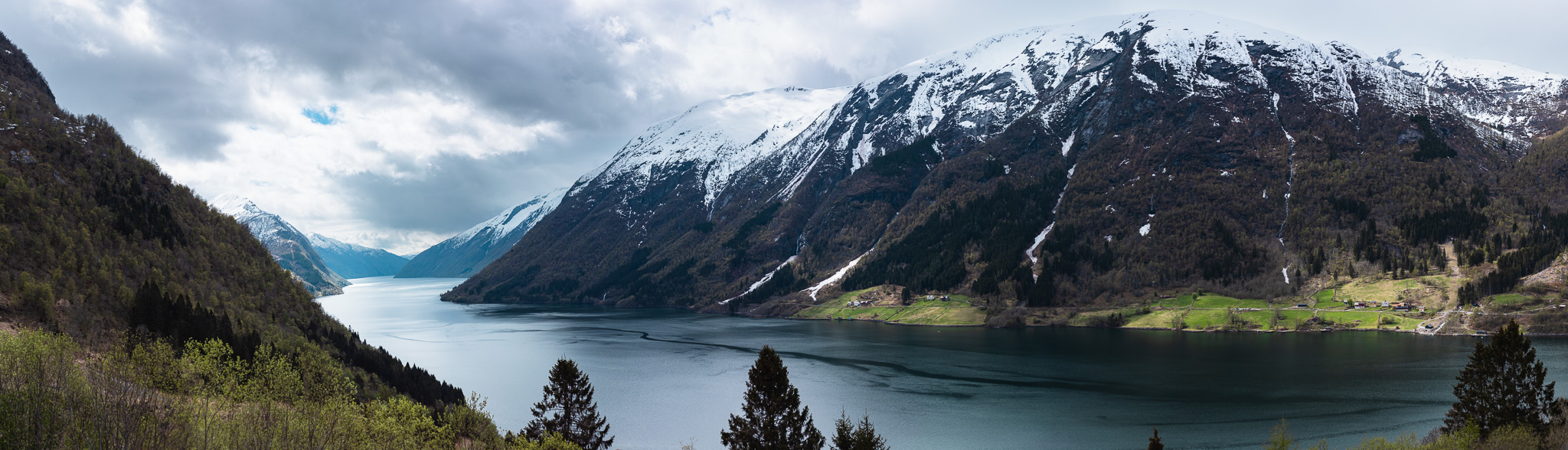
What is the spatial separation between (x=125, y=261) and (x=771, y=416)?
2935 inches

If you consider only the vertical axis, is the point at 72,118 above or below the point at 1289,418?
above

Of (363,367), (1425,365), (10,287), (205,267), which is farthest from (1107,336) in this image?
(10,287)

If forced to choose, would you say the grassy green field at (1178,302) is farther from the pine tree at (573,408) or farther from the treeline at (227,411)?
the pine tree at (573,408)

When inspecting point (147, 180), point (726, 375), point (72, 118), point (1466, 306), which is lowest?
point (726, 375)

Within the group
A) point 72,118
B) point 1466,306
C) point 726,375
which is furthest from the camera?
point 1466,306

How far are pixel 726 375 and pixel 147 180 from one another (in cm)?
8318

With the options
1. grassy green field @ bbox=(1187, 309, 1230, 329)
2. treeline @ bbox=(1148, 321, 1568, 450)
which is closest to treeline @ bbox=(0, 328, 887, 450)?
treeline @ bbox=(1148, 321, 1568, 450)

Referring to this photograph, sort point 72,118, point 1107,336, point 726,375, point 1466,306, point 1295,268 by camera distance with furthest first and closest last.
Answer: point 1295,268 → point 1107,336 → point 1466,306 → point 726,375 → point 72,118

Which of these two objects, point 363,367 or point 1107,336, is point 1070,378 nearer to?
point 1107,336

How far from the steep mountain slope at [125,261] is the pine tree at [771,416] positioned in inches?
1449

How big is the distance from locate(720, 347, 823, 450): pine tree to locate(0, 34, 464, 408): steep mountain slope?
36.8m

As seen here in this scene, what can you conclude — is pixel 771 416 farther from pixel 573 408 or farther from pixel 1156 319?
pixel 1156 319

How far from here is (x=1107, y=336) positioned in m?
168

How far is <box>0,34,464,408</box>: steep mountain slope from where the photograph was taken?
68312 millimetres
